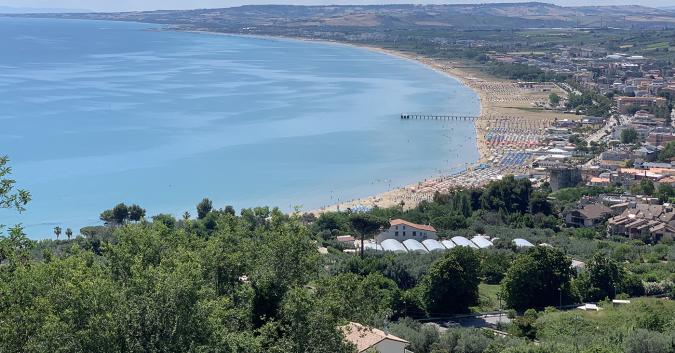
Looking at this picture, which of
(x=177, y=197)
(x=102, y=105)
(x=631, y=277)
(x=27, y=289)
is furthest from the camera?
(x=102, y=105)

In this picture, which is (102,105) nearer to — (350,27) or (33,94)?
(33,94)

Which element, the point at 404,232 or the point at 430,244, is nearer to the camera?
the point at 430,244

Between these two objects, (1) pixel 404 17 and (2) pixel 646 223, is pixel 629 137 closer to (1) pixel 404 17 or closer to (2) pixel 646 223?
(2) pixel 646 223

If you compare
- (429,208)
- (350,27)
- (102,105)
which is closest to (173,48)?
(350,27)

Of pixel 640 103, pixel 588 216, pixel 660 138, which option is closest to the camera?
pixel 588 216

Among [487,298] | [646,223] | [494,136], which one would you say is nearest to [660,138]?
[494,136]

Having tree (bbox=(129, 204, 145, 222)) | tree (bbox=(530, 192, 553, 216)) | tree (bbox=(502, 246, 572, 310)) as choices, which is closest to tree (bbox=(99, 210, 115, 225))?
tree (bbox=(129, 204, 145, 222))
